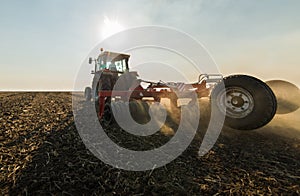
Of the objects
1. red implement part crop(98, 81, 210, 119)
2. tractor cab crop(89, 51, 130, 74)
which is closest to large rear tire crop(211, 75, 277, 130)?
red implement part crop(98, 81, 210, 119)

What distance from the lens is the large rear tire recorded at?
456 cm

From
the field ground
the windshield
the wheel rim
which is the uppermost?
the windshield

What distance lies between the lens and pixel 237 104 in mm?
5059

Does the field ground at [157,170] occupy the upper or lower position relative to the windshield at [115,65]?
lower

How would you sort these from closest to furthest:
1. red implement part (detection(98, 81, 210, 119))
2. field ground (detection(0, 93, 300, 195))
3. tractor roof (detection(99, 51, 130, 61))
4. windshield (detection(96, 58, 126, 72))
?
field ground (detection(0, 93, 300, 195))
red implement part (detection(98, 81, 210, 119))
tractor roof (detection(99, 51, 130, 61))
windshield (detection(96, 58, 126, 72))

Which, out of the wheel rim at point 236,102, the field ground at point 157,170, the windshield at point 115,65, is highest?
the windshield at point 115,65

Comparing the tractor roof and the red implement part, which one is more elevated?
the tractor roof

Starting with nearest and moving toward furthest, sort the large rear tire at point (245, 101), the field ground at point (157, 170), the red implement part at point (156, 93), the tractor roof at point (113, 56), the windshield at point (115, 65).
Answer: the field ground at point (157, 170) → the large rear tire at point (245, 101) → the red implement part at point (156, 93) → the tractor roof at point (113, 56) → the windshield at point (115, 65)

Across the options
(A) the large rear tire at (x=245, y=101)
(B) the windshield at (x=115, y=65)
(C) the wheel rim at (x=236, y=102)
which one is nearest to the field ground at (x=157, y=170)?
(A) the large rear tire at (x=245, y=101)

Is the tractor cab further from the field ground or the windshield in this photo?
the field ground

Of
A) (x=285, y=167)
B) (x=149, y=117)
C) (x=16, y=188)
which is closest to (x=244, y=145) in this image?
(x=285, y=167)

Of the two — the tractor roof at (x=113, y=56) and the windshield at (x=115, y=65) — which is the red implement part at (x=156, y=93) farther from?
the tractor roof at (x=113, y=56)

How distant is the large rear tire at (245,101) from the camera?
4557 mm

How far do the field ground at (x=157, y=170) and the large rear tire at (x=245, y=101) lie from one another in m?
0.46
